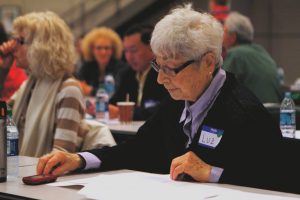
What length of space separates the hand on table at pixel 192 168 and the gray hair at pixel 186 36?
0.41 m

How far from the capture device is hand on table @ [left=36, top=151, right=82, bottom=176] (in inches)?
95.8

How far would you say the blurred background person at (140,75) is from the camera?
16.5 ft

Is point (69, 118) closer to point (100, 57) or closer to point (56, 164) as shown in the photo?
point (56, 164)

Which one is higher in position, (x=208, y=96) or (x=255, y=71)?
(x=208, y=96)

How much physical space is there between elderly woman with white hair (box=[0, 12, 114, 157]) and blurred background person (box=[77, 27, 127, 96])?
12.3 feet

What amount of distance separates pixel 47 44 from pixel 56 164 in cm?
149

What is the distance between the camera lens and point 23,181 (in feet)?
7.66

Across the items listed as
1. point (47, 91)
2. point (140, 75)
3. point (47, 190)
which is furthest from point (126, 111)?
point (47, 190)

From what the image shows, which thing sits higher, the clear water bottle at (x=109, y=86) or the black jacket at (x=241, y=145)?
the black jacket at (x=241, y=145)

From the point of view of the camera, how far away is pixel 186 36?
2.43 m

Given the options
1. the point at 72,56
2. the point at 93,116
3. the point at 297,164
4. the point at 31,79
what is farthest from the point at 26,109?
the point at 297,164

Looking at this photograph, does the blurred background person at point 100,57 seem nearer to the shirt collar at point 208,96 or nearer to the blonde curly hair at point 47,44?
the blonde curly hair at point 47,44

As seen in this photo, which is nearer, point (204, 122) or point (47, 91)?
point (204, 122)

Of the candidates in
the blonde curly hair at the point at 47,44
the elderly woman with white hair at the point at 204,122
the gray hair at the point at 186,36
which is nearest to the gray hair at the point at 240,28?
the blonde curly hair at the point at 47,44
